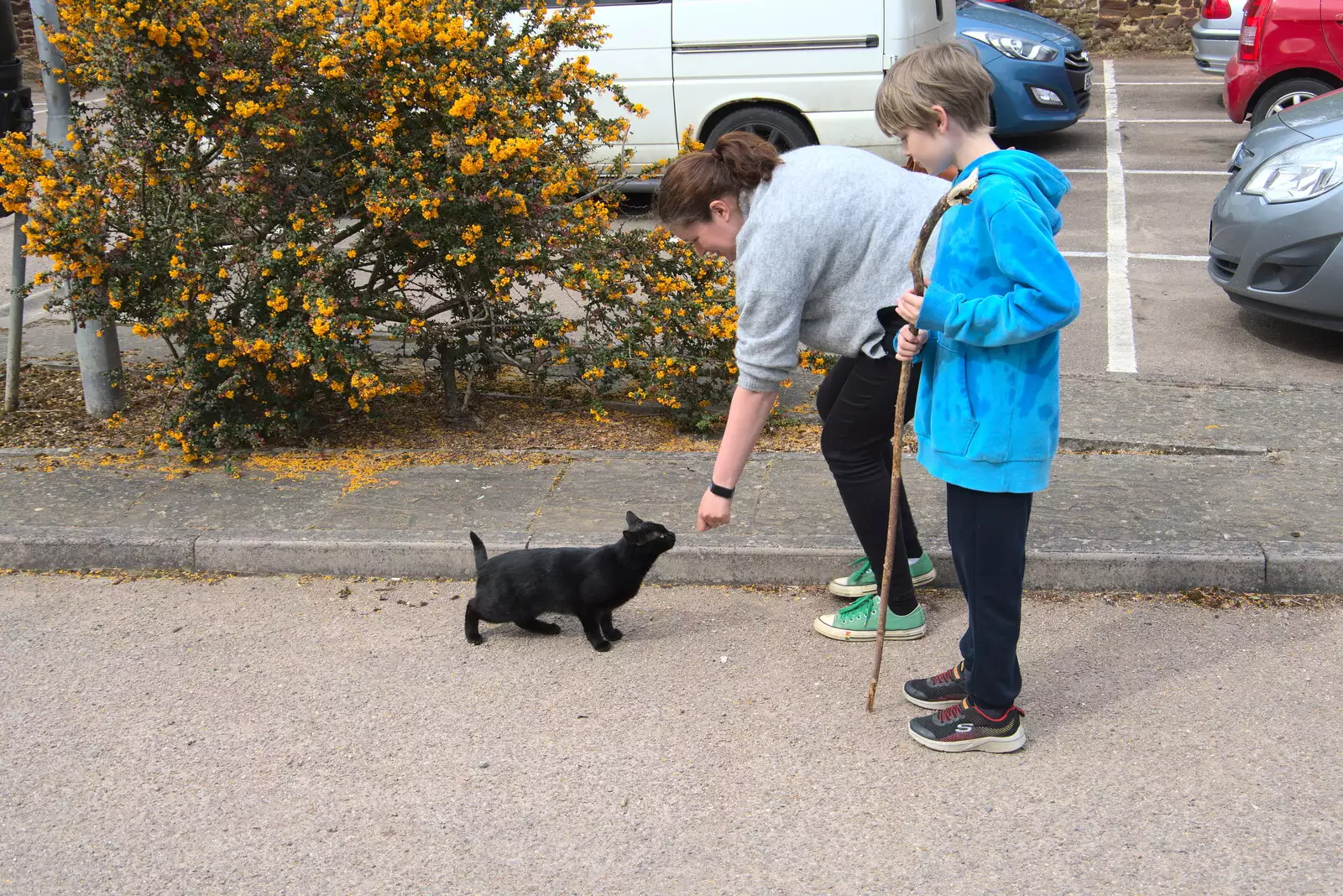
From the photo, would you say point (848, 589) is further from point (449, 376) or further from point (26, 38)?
point (26, 38)

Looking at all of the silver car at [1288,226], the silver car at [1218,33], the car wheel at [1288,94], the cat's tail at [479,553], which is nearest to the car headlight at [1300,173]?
the silver car at [1288,226]

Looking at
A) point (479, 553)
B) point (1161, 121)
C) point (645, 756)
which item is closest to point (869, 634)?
Result: point (645, 756)

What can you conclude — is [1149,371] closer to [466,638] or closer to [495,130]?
[495,130]

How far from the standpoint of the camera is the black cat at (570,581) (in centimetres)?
380

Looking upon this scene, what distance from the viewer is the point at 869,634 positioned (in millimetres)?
3922

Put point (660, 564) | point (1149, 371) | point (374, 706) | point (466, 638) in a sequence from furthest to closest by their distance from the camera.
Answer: point (1149, 371) → point (660, 564) → point (466, 638) → point (374, 706)

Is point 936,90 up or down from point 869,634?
up

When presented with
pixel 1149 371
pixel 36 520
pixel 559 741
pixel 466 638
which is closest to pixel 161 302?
pixel 36 520

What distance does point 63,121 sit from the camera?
5578 millimetres

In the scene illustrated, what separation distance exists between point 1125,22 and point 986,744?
55.2 feet

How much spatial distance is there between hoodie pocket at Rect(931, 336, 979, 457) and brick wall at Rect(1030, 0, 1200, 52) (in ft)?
52.9

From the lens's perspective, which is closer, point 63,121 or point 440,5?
point 440,5

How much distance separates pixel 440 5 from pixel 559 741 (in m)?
3.34

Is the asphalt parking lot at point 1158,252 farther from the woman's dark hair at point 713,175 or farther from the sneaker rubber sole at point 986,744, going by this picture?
the woman's dark hair at point 713,175
